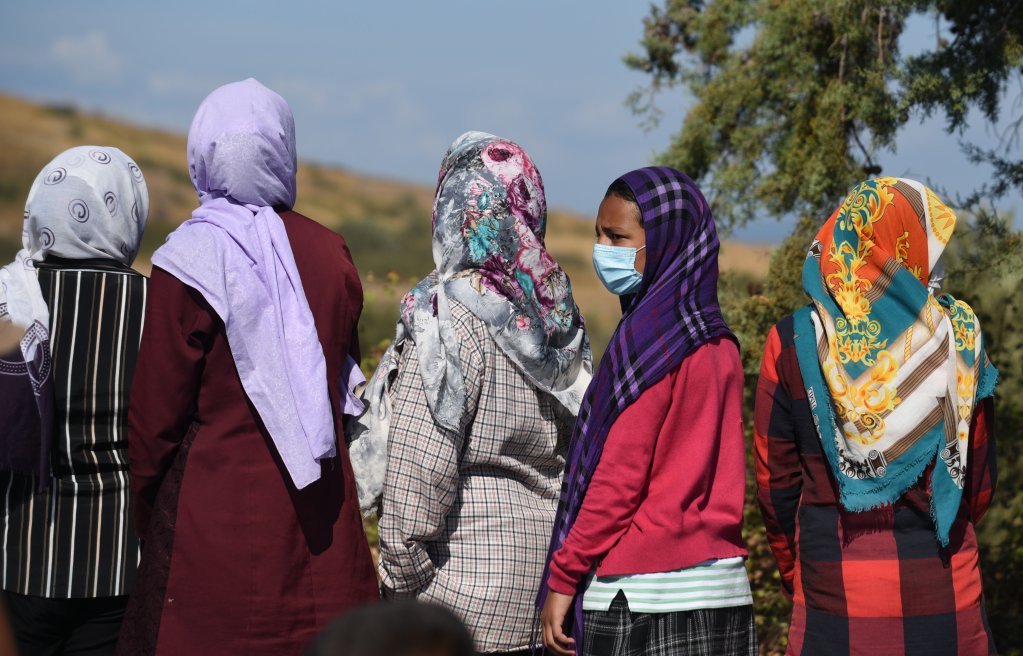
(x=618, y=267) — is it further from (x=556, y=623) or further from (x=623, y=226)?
(x=556, y=623)

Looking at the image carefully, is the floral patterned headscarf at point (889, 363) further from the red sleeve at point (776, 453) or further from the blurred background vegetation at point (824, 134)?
the blurred background vegetation at point (824, 134)

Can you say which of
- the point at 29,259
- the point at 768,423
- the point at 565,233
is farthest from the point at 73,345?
the point at 565,233

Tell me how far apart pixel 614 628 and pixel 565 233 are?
36.1 meters

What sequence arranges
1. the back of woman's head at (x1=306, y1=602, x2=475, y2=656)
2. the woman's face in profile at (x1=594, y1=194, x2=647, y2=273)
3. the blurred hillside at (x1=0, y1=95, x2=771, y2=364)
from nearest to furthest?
the back of woman's head at (x1=306, y1=602, x2=475, y2=656) → the woman's face in profile at (x1=594, y1=194, x2=647, y2=273) → the blurred hillside at (x1=0, y1=95, x2=771, y2=364)

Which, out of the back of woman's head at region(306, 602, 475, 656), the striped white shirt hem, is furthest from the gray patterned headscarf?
the back of woman's head at region(306, 602, 475, 656)

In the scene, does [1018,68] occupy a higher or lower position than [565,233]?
lower

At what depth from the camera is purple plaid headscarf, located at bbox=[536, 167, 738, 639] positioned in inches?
101

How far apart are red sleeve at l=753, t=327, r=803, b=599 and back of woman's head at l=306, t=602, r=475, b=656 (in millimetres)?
1548

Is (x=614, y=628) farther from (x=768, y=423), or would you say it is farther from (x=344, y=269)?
(x=344, y=269)

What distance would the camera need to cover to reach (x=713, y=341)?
8.60ft

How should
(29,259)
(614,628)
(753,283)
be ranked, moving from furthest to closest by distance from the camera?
(753,283), (29,259), (614,628)

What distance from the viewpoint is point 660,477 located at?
254 cm

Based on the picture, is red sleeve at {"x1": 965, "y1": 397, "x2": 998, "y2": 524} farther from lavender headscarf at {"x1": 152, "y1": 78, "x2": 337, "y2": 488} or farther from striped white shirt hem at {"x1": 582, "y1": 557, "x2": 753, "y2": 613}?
lavender headscarf at {"x1": 152, "y1": 78, "x2": 337, "y2": 488}

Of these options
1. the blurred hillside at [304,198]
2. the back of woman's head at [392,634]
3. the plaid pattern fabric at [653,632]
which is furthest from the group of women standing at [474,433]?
the blurred hillside at [304,198]
